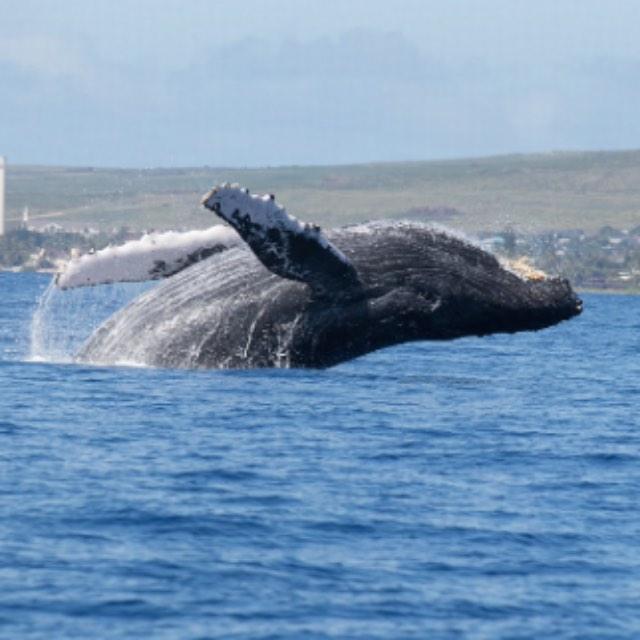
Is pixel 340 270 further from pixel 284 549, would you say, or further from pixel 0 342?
pixel 0 342

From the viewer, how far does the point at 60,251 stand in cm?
16275

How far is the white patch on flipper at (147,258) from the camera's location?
50.6ft

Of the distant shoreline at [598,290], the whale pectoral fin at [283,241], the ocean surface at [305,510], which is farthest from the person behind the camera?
the distant shoreline at [598,290]

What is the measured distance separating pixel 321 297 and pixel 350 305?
28cm

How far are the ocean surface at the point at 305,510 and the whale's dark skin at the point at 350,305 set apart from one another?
32cm

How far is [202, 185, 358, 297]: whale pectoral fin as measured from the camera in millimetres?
13844

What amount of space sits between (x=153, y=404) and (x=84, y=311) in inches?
1801

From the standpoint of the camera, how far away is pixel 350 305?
1534cm

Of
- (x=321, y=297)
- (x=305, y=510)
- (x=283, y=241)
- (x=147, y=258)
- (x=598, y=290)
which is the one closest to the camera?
(x=305, y=510)

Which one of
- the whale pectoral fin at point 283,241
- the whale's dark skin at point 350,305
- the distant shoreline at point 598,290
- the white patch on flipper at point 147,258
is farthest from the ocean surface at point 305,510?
the distant shoreline at point 598,290

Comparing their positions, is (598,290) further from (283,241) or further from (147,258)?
(283,241)

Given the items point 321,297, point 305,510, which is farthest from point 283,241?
point 305,510

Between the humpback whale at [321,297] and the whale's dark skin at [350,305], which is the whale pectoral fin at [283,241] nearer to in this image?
the humpback whale at [321,297]

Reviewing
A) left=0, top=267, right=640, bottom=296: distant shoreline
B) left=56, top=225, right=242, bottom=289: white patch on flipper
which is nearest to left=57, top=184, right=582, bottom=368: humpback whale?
left=56, top=225, right=242, bottom=289: white patch on flipper
